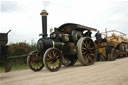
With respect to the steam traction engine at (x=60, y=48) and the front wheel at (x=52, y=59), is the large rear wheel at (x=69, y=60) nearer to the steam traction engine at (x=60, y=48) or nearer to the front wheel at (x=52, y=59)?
the steam traction engine at (x=60, y=48)

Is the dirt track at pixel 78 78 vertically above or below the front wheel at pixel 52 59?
below

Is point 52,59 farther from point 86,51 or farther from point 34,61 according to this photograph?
point 86,51

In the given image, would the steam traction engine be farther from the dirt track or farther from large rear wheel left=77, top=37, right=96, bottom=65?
the dirt track

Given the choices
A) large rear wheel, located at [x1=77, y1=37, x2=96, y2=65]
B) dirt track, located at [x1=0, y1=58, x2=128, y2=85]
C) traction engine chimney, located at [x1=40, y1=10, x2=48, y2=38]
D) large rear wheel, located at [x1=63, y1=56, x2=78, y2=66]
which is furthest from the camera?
large rear wheel, located at [x1=63, y1=56, x2=78, y2=66]

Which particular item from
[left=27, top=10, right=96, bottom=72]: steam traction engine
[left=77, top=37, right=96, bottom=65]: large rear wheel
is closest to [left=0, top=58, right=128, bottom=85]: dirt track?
[left=27, top=10, right=96, bottom=72]: steam traction engine

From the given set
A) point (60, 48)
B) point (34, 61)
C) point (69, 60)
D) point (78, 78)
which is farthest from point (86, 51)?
point (78, 78)

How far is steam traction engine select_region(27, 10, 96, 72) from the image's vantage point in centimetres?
638

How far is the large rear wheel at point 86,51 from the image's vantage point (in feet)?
24.1

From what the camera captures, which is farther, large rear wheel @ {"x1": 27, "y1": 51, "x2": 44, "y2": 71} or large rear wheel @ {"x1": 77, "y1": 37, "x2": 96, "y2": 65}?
large rear wheel @ {"x1": 77, "y1": 37, "x2": 96, "y2": 65}

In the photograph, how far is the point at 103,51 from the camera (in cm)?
1030

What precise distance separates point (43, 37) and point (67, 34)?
137cm

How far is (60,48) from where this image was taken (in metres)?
7.24

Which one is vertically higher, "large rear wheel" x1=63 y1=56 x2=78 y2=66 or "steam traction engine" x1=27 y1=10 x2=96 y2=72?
"steam traction engine" x1=27 y1=10 x2=96 y2=72

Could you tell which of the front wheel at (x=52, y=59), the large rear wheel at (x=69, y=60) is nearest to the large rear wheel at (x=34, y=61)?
the front wheel at (x=52, y=59)
